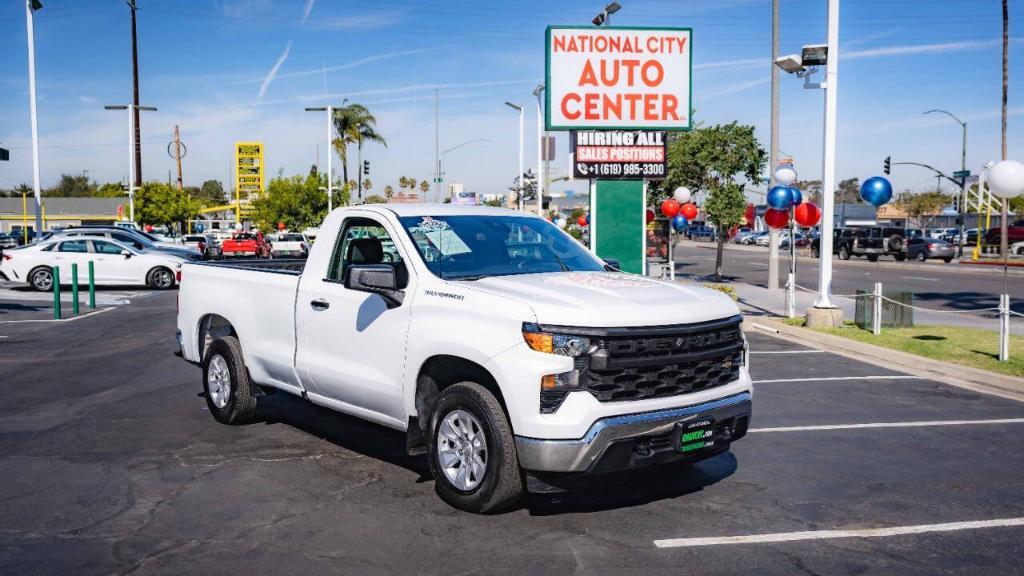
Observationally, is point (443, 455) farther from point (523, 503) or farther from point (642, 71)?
point (642, 71)

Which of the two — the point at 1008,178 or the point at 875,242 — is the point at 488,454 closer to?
the point at 1008,178

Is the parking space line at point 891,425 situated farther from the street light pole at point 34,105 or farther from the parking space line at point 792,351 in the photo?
the street light pole at point 34,105

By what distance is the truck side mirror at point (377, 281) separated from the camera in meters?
5.86

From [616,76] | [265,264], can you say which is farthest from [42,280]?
[265,264]

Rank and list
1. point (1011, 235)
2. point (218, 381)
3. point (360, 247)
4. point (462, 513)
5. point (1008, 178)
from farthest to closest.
A: point (1011, 235) < point (1008, 178) < point (218, 381) < point (360, 247) < point (462, 513)

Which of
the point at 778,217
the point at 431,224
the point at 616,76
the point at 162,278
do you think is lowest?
the point at 162,278

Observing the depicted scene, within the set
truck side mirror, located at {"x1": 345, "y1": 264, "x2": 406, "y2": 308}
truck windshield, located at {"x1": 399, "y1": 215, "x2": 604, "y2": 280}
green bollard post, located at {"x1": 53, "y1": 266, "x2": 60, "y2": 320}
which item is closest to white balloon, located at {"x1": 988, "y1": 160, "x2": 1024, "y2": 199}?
truck windshield, located at {"x1": 399, "y1": 215, "x2": 604, "y2": 280}

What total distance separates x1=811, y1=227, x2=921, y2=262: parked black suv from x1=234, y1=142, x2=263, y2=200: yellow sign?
69.5m

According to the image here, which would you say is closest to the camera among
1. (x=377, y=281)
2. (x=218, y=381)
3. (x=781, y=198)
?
(x=377, y=281)

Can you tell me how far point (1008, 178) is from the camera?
37.9 ft

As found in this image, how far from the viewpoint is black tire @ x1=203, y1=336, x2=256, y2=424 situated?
7.91 meters

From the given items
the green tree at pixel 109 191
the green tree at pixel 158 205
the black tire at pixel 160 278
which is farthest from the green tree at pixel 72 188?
the black tire at pixel 160 278

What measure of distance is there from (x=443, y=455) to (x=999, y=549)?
328 cm

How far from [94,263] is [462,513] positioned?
23.1 meters
